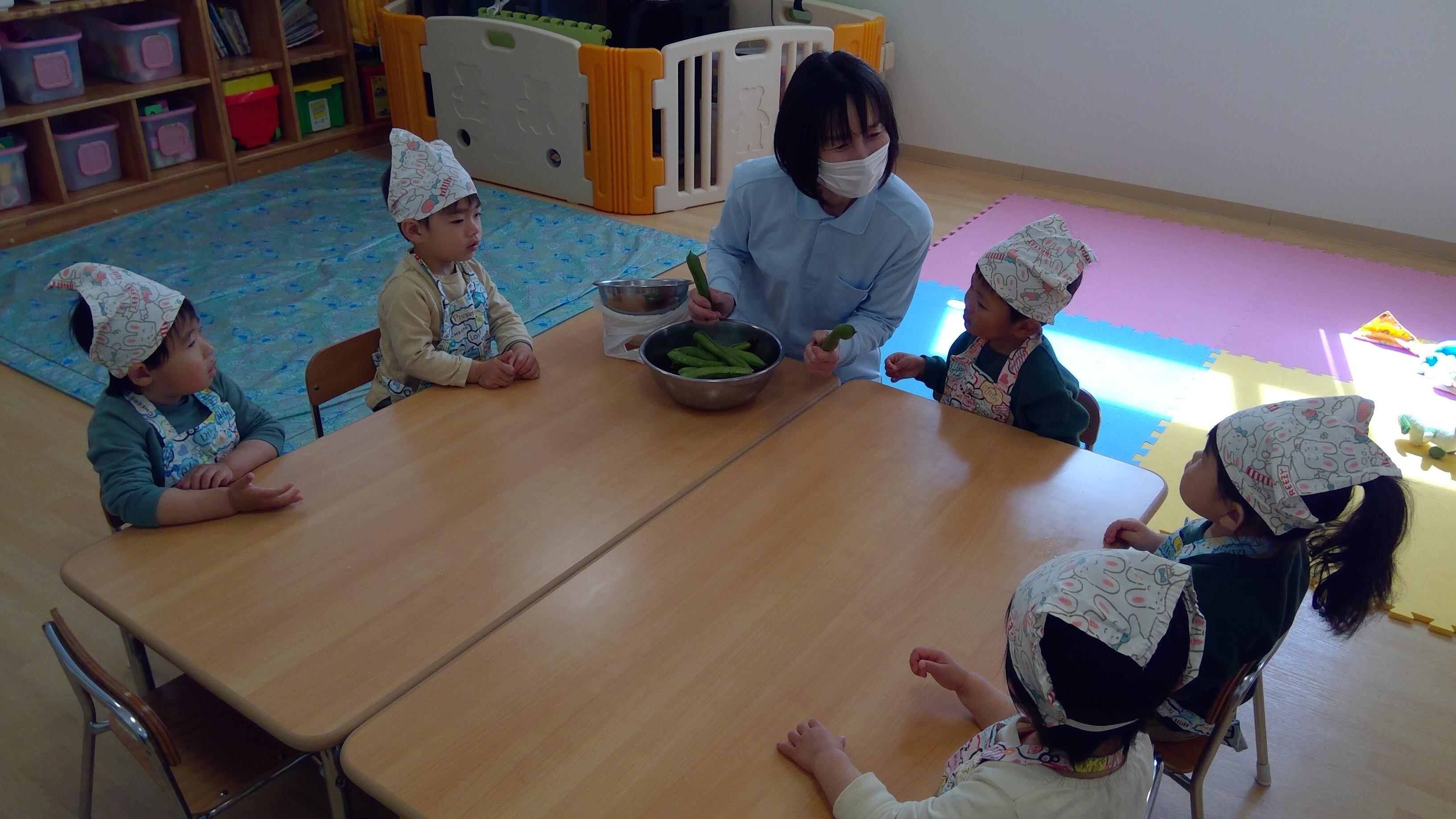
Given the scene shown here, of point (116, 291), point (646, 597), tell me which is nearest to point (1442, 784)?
point (646, 597)

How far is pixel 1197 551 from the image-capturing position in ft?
4.30

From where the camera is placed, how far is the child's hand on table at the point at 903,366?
1.81m

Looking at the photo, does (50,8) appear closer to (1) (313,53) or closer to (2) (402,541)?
(1) (313,53)

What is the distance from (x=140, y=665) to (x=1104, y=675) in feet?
4.37

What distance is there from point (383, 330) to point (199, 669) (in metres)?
0.83

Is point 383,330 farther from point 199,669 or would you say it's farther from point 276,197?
point 276,197

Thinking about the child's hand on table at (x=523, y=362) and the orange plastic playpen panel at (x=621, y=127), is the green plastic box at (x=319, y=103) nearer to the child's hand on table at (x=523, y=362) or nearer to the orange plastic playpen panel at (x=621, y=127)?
the orange plastic playpen panel at (x=621, y=127)

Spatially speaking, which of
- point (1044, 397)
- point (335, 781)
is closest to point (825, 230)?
point (1044, 397)

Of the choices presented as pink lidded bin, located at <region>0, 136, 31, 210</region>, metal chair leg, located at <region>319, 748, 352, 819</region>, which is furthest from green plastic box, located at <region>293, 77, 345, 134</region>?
metal chair leg, located at <region>319, 748, 352, 819</region>

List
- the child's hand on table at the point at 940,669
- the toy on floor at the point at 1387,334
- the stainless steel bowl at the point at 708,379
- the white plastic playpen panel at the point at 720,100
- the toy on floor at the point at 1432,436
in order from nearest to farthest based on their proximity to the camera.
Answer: the child's hand on table at the point at 940,669
the stainless steel bowl at the point at 708,379
the toy on floor at the point at 1432,436
the toy on floor at the point at 1387,334
the white plastic playpen panel at the point at 720,100

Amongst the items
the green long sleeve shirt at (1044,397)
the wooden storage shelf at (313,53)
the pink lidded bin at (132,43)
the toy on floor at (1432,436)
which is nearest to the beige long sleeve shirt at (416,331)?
the green long sleeve shirt at (1044,397)

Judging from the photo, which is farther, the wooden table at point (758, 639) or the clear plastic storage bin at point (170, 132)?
the clear plastic storage bin at point (170, 132)

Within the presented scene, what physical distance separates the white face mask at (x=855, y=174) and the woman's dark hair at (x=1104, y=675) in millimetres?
992

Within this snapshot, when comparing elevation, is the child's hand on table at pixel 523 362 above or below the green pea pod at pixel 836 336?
below
